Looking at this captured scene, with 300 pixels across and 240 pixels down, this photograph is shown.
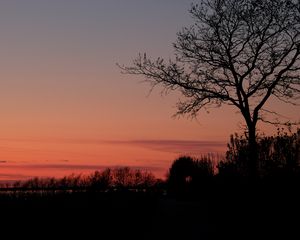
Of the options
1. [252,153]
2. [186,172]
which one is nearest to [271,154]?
[252,153]

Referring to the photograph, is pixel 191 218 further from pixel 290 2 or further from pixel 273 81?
pixel 290 2

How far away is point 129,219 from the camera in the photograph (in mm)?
21781

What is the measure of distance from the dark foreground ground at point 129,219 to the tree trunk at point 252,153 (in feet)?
14.9

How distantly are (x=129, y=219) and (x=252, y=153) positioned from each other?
10.7 metres

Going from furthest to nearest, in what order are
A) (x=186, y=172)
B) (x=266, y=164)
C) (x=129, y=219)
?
(x=186, y=172), (x=266, y=164), (x=129, y=219)

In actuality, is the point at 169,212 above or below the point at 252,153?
below

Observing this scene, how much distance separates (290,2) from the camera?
2959 cm

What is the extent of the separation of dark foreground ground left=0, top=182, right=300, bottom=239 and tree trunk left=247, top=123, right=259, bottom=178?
4.55m

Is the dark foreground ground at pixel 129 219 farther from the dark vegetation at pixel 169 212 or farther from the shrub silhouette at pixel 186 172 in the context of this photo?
the shrub silhouette at pixel 186 172

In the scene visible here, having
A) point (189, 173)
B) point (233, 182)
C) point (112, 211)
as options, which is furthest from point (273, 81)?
point (189, 173)

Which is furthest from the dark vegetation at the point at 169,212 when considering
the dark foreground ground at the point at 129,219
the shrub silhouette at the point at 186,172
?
the shrub silhouette at the point at 186,172

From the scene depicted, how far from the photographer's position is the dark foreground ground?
15.8m

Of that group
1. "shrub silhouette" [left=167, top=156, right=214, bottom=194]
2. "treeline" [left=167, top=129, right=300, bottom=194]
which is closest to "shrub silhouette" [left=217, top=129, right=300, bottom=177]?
"treeline" [left=167, top=129, right=300, bottom=194]

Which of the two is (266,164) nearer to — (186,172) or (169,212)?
(169,212)
